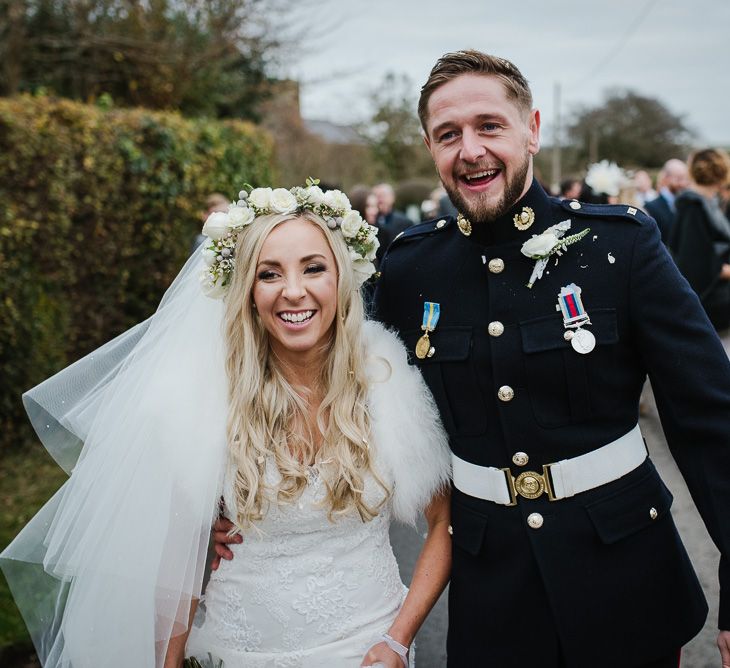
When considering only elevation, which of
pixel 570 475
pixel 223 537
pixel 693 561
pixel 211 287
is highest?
pixel 211 287

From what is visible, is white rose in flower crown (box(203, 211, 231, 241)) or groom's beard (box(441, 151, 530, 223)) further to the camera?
white rose in flower crown (box(203, 211, 231, 241))

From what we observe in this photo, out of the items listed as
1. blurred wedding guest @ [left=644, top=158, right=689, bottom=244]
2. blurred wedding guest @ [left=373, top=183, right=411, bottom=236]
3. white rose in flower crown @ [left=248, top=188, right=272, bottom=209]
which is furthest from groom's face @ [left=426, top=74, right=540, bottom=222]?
Answer: blurred wedding guest @ [left=373, top=183, right=411, bottom=236]

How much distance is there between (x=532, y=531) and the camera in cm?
212

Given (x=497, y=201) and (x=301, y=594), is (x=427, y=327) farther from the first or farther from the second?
(x=301, y=594)

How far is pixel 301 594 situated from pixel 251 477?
15.0 inches

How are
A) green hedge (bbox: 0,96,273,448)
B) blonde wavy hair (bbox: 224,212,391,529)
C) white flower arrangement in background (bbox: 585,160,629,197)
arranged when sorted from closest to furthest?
blonde wavy hair (bbox: 224,212,391,529), green hedge (bbox: 0,96,273,448), white flower arrangement in background (bbox: 585,160,629,197)

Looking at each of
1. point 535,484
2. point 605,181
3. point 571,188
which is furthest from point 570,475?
point 571,188

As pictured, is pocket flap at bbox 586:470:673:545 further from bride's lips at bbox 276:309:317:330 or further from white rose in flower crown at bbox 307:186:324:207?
white rose in flower crown at bbox 307:186:324:207

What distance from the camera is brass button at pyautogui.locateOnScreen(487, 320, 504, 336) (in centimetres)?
218

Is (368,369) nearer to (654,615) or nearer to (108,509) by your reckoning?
(108,509)

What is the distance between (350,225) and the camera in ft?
8.16

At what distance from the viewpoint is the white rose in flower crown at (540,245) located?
216cm

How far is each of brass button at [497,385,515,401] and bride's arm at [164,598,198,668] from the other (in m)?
1.08

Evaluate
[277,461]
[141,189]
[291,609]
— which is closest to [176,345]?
[277,461]
